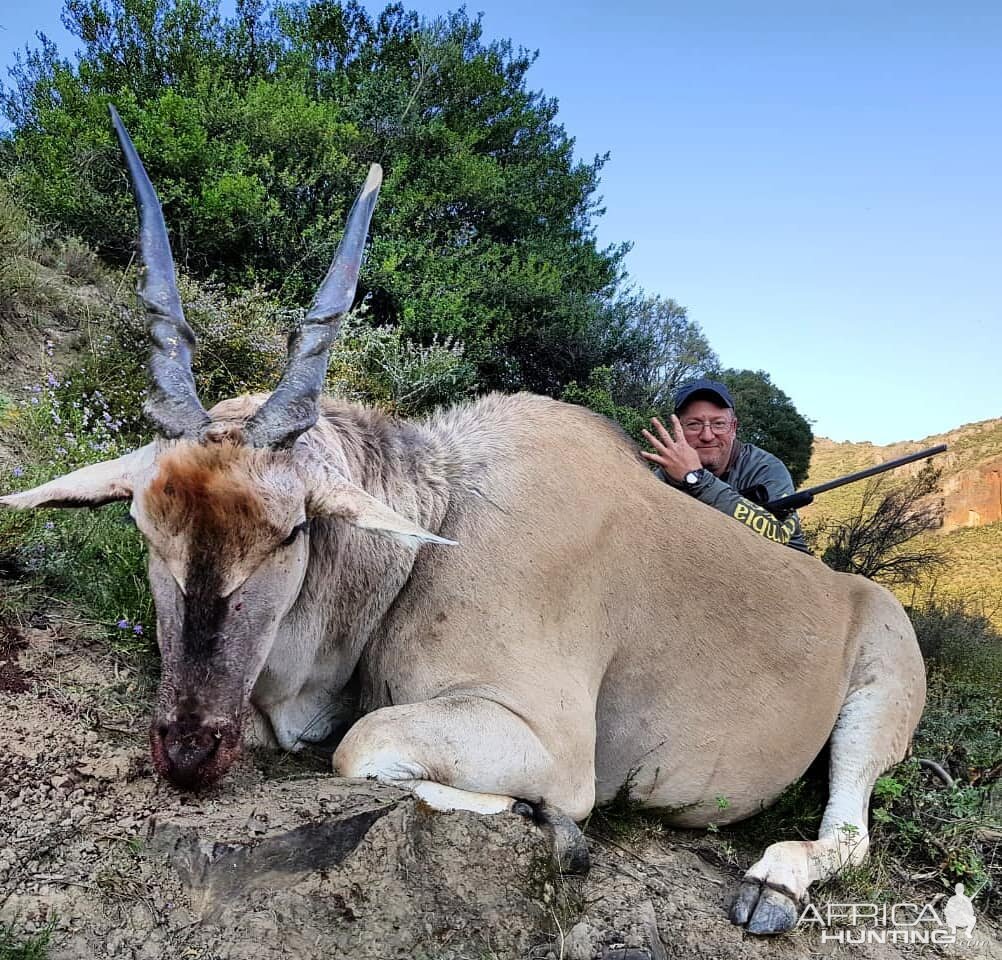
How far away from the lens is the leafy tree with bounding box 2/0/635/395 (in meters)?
11.5

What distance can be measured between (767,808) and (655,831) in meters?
0.78

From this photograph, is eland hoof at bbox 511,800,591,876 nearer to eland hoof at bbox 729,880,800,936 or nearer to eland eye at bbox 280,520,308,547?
eland hoof at bbox 729,880,800,936

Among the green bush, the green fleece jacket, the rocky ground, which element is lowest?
the green bush

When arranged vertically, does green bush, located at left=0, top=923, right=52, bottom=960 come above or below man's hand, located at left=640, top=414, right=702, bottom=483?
below

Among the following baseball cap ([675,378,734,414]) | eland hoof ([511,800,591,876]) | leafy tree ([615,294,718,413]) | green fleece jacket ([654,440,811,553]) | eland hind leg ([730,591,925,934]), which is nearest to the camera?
eland hoof ([511,800,591,876])

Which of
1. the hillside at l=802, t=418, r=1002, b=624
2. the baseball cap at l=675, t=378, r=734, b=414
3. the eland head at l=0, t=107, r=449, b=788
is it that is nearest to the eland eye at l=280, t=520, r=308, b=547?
the eland head at l=0, t=107, r=449, b=788

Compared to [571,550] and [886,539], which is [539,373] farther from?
[571,550]

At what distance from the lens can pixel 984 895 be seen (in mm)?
4566

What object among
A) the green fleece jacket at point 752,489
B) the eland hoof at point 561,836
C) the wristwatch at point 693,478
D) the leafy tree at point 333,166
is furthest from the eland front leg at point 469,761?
the leafy tree at point 333,166

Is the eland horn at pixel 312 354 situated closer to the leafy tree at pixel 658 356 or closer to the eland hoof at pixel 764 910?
the eland hoof at pixel 764 910

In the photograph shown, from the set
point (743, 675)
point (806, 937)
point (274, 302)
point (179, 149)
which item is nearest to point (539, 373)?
point (274, 302)

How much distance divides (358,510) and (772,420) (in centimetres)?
1641

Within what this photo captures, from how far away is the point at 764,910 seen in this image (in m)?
3.80

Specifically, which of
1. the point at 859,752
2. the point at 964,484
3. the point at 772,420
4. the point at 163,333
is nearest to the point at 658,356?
the point at 772,420
